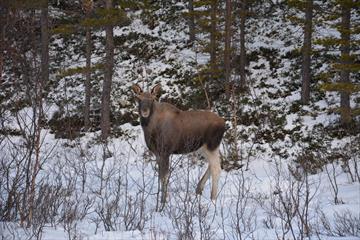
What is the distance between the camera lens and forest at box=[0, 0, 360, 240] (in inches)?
232

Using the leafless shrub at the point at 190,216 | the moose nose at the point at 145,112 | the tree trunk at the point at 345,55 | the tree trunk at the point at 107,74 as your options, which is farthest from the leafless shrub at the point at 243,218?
the tree trunk at the point at 107,74

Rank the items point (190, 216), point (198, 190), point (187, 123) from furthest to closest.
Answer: point (187, 123)
point (198, 190)
point (190, 216)

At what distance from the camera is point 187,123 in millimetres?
9828

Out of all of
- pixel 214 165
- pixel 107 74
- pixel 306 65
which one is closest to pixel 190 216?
pixel 214 165

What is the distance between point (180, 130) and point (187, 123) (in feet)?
0.76

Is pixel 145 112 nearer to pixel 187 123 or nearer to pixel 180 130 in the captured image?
pixel 180 130

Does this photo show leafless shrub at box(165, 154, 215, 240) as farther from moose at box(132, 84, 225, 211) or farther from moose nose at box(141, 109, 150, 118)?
moose nose at box(141, 109, 150, 118)

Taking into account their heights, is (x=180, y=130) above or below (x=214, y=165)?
above

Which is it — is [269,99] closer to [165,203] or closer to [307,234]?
[165,203]

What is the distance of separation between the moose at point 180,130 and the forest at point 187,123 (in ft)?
0.71

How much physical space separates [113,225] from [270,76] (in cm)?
1611

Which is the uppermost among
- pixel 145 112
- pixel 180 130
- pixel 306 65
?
pixel 306 65

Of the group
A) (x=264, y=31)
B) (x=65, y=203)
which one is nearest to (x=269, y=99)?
(x=264, y=31)

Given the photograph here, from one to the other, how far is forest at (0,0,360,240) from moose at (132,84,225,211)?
217mm
